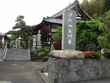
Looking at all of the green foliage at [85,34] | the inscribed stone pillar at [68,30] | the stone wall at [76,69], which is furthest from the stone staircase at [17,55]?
the stone wall at [76,69]

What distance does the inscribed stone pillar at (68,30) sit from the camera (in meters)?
8.78

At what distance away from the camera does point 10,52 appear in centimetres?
2312

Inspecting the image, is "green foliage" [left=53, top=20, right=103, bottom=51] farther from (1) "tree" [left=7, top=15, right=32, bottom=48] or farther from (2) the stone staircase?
(1) "tree" [left=7, top=15, right=32, bottom=48]

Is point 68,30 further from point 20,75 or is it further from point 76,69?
point 20,75

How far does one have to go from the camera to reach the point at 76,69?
280 inches

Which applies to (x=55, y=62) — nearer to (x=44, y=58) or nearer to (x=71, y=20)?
(x=71, y=20)

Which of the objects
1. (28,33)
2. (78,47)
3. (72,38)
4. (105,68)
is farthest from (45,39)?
(105,68)

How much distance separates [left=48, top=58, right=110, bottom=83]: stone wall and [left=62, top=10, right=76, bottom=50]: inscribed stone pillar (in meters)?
1.88

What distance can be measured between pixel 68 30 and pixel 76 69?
113 inches

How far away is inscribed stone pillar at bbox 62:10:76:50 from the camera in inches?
346

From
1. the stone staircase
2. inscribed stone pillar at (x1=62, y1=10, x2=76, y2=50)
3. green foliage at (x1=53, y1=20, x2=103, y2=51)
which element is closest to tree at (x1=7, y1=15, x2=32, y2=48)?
the stone staircase

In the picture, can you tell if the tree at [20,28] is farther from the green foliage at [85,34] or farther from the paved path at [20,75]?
the paved path at [20,75]

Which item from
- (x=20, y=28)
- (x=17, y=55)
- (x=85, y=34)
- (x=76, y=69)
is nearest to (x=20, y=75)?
(x=76, y=69)

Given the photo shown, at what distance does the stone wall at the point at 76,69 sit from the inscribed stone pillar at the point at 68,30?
1878 mm
